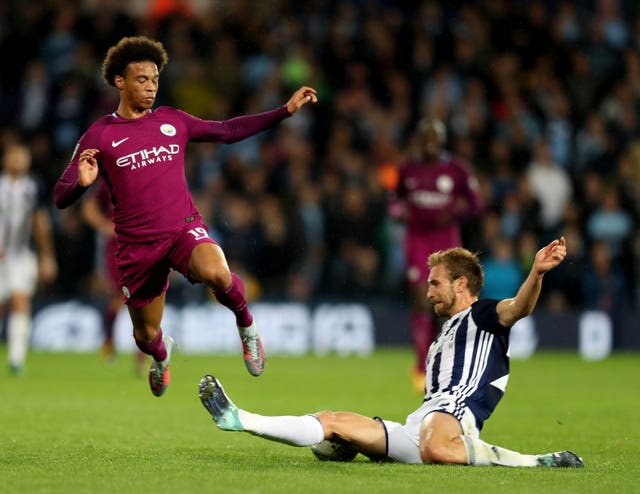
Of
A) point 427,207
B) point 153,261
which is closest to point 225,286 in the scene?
point 153,261

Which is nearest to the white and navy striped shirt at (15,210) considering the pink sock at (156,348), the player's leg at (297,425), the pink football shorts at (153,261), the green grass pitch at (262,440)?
the green grass pitch at (262,440)

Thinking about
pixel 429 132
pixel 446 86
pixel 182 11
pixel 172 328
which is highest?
pixel 182 11

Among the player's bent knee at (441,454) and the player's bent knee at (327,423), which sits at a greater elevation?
the player's bent knee at (327,423)

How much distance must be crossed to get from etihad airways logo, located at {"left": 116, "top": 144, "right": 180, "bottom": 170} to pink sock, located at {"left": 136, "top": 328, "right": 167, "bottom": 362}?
55.3 inches

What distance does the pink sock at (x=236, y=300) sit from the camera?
26.5 ft

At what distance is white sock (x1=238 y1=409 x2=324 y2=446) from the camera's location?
660cm

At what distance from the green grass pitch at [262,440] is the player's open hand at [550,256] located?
1.04 meters

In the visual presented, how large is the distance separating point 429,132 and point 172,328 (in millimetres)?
7023

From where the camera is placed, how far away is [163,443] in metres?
7.96

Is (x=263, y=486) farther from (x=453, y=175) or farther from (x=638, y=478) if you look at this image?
(x=453, y=175)

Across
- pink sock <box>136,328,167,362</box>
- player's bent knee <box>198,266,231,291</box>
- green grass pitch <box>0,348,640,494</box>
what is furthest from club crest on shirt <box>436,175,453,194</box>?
player's bent knee <box>198,266,231,291</box>

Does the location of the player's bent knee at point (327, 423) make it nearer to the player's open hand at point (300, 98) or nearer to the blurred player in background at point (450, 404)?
the blurred player in background at point (450, 404)

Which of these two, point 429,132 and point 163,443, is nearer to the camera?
point 163,443

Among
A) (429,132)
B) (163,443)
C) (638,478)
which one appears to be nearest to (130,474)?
(163,443)
